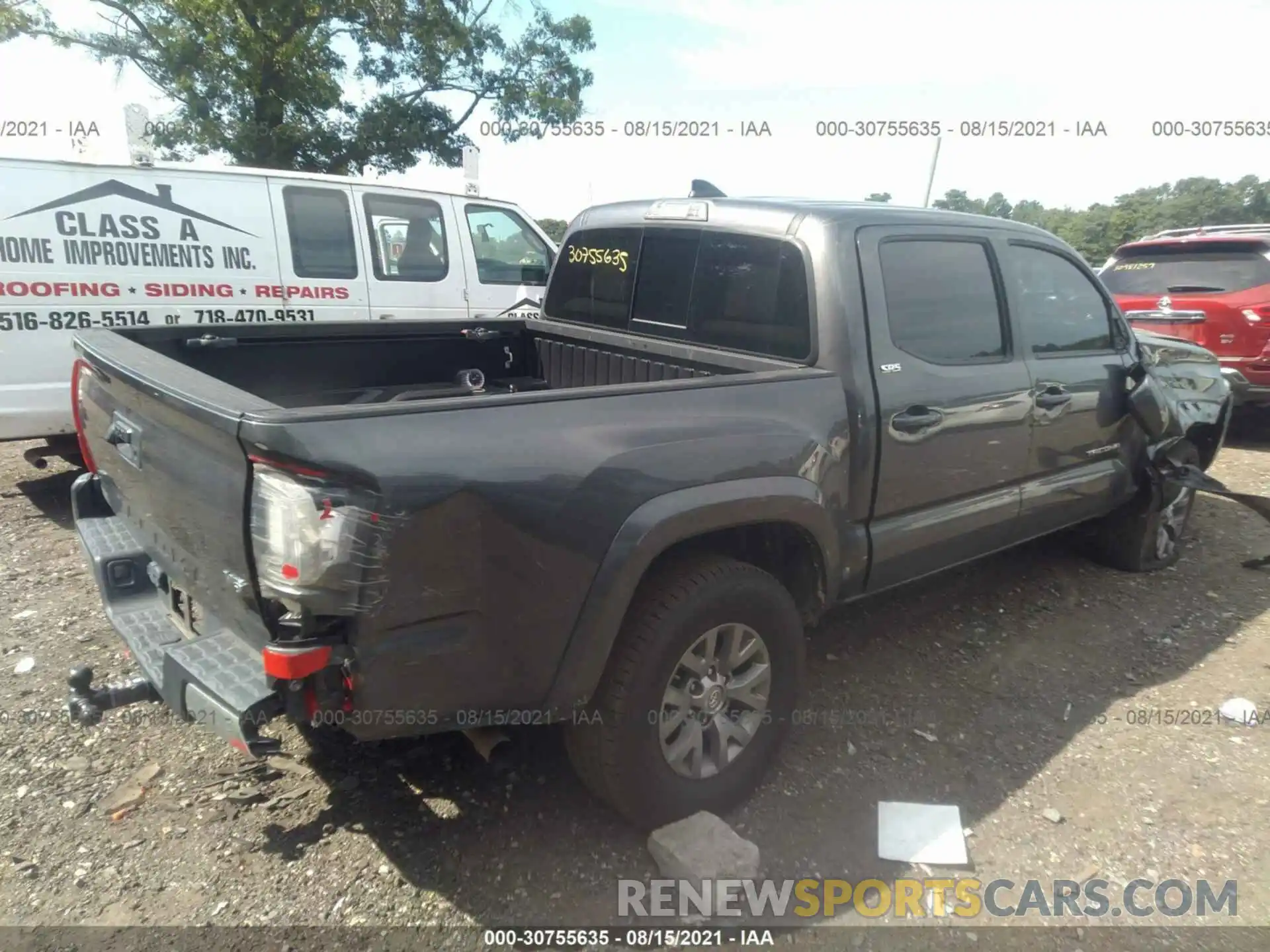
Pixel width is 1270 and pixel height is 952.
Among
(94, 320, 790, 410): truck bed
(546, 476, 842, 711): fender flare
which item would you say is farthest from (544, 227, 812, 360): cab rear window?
(546, 476, 842, 711): fender flare

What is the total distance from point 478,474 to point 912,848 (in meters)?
1.82

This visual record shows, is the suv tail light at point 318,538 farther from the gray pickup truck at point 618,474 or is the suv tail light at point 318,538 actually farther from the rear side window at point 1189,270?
the rear side window at point 1189,270

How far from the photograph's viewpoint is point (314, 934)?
2.26 m

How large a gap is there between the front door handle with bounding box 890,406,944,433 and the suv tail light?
74.3 inches

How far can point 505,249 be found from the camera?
25.2ft

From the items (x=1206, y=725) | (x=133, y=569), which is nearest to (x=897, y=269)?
(x=1206, y=725)

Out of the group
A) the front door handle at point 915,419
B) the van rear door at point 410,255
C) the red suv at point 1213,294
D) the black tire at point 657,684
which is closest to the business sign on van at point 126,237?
the van rear door at point 410,255

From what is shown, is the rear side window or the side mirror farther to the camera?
the rear side window

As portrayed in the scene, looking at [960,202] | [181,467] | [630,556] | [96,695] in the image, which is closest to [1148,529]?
[630,556]

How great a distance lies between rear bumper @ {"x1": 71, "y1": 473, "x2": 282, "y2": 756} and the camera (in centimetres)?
197

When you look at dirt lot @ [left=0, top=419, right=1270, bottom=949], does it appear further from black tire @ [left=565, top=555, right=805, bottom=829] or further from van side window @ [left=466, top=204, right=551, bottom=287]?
van side window @ [left=466, top=204, right=551, bottom=287]

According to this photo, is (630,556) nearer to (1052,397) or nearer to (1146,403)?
(1052,397)

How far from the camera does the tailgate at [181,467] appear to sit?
78.5 inches

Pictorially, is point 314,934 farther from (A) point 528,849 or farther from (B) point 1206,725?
(B) point 1206,725
